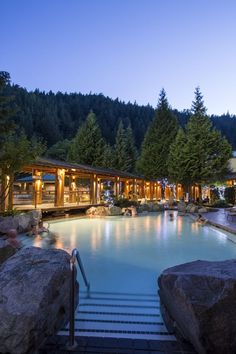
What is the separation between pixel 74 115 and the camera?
75.4 meters

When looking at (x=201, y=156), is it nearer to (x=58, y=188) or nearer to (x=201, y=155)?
(x=201, y=155)

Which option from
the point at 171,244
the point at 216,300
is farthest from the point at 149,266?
the point at 216,300

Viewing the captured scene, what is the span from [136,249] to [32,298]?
6970 mm

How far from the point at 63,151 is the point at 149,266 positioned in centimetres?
4082

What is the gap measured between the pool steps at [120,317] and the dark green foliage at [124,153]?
119 ft

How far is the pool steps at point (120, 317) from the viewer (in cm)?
378

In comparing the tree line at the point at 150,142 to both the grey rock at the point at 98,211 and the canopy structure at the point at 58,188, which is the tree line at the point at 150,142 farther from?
the grey rock at the point at 98,211

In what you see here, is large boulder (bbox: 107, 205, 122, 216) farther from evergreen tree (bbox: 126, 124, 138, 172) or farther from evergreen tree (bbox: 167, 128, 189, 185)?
evergreen tree (bbox: 126, 124, 138, 172)

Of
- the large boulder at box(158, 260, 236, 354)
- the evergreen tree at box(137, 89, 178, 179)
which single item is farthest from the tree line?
the large boulder at box(158, 260, 236, 354)

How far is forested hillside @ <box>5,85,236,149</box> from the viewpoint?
60719mm

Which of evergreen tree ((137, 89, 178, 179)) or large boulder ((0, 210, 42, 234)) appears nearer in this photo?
large boulder ((0, 210, 42, 234))

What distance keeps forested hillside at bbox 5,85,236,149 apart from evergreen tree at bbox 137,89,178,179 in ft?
69.5

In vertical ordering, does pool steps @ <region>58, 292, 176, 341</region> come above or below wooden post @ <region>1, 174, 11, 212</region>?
below

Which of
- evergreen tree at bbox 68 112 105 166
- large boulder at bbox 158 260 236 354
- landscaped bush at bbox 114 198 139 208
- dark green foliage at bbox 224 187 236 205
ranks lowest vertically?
large boulder at bbox 158 260 236 354
